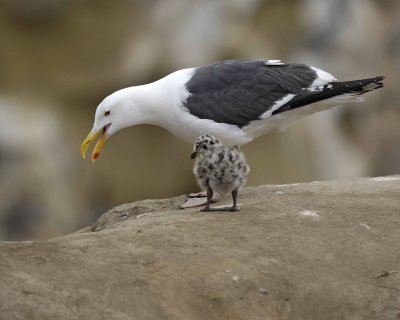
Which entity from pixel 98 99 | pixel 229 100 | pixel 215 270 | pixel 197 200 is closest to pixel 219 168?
pixel 197 200

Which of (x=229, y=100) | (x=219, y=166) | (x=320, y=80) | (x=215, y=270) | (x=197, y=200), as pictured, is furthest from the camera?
(x=320, y=80)

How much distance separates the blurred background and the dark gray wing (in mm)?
5888

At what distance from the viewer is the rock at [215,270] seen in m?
3.65

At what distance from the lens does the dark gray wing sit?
246 inches

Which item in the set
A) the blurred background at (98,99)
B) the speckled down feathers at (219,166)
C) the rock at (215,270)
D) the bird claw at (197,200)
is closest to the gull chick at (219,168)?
the speckled down feathers at (219,166)

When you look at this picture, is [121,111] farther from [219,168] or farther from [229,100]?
[219,168]

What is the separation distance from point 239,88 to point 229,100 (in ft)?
0.41

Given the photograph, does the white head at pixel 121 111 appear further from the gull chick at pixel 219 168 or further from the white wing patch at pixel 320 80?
the gull chick at pixel 219 168

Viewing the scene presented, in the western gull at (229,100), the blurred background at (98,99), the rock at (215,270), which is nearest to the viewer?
the rock at (215,270)

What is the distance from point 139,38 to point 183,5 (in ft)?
2.90

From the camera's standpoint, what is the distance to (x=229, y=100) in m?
6.33

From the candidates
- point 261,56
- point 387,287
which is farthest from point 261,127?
point 261,56

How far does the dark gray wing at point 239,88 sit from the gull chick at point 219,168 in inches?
41.3

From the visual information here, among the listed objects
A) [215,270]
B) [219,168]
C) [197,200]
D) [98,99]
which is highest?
[98,99]
